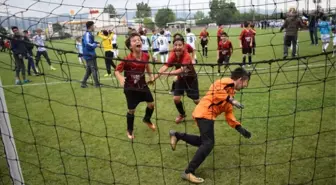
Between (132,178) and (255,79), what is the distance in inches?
226

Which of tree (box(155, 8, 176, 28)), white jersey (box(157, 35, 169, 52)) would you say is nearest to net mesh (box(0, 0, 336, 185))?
tree (box(155, 8, 176, 28))

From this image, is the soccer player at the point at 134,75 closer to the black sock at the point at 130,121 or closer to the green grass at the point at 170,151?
the black sock at the point at 130,121

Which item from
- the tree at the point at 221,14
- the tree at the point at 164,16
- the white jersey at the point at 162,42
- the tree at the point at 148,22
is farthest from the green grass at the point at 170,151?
the white jersey at the point at 162,42

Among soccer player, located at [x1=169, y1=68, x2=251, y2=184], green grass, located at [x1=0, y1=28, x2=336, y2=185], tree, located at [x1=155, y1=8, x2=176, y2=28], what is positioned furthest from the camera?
tree, located at [x1=155, y1=8, x2=176, y2=28]

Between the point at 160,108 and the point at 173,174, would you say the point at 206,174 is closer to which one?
the point at 173,174

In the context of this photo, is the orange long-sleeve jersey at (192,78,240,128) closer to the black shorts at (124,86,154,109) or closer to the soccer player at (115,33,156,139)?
the soccer player at (115,33,156,139)

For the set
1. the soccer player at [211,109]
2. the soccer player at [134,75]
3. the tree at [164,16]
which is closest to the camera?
the soccer player at [211,109]

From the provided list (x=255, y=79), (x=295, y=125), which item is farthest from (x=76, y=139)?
(x=255, y=79)

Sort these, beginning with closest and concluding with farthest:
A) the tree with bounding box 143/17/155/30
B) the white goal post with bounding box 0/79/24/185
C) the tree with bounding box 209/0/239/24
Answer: the white goal post with bounding box 0/79/24/185 → the tree with bounding box 143/17/155/30 → the tree with bounding box 209/0/239/24

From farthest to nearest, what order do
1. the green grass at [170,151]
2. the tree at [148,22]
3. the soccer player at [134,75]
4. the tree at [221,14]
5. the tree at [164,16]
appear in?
the tree at [164,16] < the tree at [221,14] < the tree at [148,22] < the soccer player at [134,75] < the green grass at [170,151]

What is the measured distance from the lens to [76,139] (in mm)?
4605

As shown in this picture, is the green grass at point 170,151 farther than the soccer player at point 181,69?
No

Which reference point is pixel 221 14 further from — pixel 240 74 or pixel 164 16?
pixel 240 74

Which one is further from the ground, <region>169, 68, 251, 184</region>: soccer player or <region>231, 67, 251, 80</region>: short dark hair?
<region>231, 67, 251, 80</region>: short dark hair
